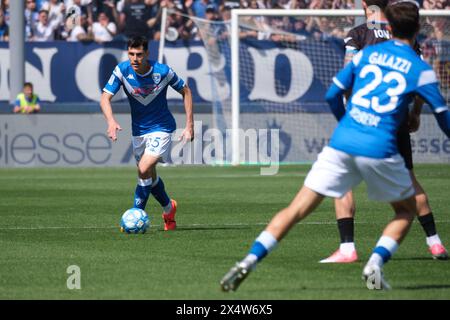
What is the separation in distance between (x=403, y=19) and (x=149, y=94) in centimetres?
550

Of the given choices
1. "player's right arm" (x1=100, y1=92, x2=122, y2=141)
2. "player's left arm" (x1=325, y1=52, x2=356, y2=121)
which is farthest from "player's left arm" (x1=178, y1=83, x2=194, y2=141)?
"player's left arm" (x1=325, y1=52, x2=356, y2=121)

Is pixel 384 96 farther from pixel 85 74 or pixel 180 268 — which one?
pixel 85 74

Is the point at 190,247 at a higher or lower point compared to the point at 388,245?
lower

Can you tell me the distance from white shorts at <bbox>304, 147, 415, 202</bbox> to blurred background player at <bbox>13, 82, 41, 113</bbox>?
18.4 meters

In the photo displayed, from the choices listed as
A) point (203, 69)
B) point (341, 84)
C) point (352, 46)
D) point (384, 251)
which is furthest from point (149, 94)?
point (203, 69)

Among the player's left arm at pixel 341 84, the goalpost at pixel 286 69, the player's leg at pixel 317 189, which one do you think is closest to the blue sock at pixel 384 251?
the player's leg at pixel 317 189

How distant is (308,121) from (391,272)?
52.8 feet

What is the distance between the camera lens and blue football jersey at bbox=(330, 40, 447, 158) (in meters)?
7.46

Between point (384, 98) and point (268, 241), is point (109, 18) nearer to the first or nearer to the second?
point (384, 98)

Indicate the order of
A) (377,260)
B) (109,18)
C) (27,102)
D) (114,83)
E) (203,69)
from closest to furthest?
1. (377,260)
2. (114,83)
3. (27,102)
4. (203,69)
5. (109,18)

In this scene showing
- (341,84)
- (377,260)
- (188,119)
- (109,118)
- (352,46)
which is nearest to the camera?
(377,260)

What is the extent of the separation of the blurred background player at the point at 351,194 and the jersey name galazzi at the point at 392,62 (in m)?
1.42

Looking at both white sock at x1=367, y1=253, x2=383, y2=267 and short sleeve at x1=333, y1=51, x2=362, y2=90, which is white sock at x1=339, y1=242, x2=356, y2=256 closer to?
white sock at x1=367, y1=253, x2=383, y2=267

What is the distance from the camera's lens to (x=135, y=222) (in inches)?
466
